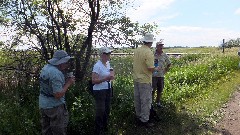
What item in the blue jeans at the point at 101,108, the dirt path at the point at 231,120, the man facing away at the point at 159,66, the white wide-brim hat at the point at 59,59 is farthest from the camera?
the man facing away at the point at 159,66

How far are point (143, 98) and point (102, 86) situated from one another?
3.92 ft

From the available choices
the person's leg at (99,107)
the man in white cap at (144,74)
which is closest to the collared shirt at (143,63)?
the man in white cap at (144,74)

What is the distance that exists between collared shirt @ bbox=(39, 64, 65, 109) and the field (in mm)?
1603

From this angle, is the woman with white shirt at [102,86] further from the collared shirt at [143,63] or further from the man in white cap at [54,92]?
the man in white cap at [54,92]

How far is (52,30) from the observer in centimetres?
1116

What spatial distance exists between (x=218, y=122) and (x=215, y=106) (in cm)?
142

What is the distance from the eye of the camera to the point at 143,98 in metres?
8.11

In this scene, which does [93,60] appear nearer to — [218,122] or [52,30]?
[52,30]

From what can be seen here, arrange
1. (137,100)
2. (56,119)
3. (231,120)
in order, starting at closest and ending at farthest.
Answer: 1. (56,119)
2. (137,100)
3. (231,120)

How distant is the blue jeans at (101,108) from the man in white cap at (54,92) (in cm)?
114

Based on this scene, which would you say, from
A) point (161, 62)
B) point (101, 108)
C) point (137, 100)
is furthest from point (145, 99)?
point (161, 62)

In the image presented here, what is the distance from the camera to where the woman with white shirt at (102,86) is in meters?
7.18

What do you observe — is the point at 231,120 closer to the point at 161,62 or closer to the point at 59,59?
the point at 161,62

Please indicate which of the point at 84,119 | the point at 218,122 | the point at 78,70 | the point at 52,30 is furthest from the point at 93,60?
the point at 218,122
